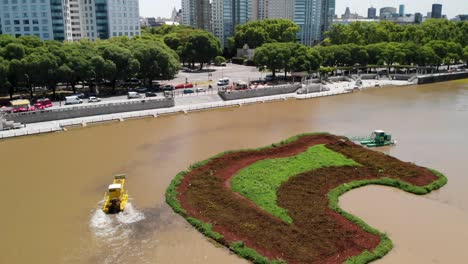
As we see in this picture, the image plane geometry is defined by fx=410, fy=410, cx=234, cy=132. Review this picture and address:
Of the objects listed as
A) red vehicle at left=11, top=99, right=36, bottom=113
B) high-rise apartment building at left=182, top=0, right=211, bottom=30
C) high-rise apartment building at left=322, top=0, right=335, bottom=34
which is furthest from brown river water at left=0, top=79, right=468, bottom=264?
high-rise apartment building at left=322, top=0, right=335, bottom=34

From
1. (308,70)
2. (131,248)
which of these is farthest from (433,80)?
(131,248)

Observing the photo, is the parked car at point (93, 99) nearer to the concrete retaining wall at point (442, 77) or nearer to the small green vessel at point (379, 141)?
the small green vessel at point (379, 141)

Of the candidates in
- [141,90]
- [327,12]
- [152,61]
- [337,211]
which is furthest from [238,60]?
[337,211]

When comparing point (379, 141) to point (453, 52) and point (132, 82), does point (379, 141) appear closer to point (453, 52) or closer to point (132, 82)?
point (132, 82)

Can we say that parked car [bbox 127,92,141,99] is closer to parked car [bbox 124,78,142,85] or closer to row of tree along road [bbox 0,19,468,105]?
row of tree along road [bbox 0,19,468,105]

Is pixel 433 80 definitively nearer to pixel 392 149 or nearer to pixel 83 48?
pixel 392 149

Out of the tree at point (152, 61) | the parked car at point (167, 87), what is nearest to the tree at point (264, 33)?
the parked car at point (167, 87)
